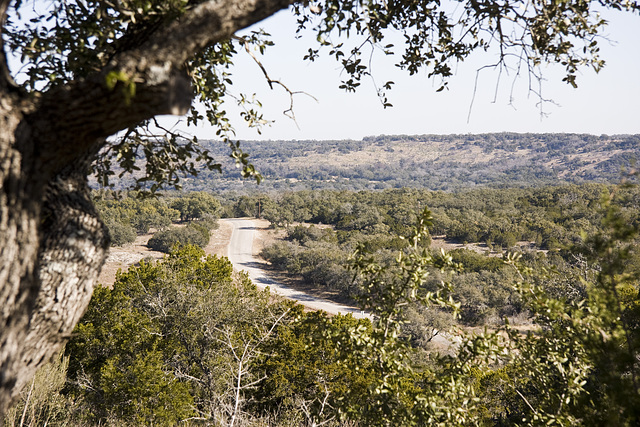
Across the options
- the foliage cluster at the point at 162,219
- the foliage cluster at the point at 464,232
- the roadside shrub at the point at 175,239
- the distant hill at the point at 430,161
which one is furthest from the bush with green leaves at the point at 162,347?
the distant hill at the point at 430,161

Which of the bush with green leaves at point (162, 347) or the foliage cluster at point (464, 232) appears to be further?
the foliage cluster at point (464, 232)

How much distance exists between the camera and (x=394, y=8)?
3.81m

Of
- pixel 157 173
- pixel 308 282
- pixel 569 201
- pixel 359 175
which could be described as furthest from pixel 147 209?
pixel 359 175

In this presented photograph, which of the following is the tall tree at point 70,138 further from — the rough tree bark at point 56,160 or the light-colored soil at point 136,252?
the light-colored soil at point 136,252

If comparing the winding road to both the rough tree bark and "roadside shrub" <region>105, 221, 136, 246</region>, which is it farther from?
the rough tree bark

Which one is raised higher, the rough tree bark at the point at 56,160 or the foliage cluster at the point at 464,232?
the rough tree bark at the point at 56,160

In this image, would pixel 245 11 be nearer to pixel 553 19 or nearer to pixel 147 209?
pixel 553 19

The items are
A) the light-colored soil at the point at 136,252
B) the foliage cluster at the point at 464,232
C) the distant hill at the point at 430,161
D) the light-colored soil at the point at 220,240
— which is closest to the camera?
the foliage cluster at the point at 464,232

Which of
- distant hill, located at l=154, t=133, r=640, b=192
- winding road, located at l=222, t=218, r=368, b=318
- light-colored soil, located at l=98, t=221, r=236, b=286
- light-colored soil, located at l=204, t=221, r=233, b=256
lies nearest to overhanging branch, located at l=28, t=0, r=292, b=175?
winding road, located at l=222, t=218, r=368, b=318

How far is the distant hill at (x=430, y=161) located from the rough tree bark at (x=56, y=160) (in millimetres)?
77541

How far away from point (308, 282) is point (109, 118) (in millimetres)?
26199

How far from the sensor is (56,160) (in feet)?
5.41

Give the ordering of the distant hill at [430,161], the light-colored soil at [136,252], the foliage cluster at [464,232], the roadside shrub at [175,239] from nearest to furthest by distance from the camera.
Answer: the foliage cluster at [464,232] < the light-colored soil at [136,252] < the roadside shrub at [175,239] < the distant hill at [430,161]

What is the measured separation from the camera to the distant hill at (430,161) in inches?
3730
